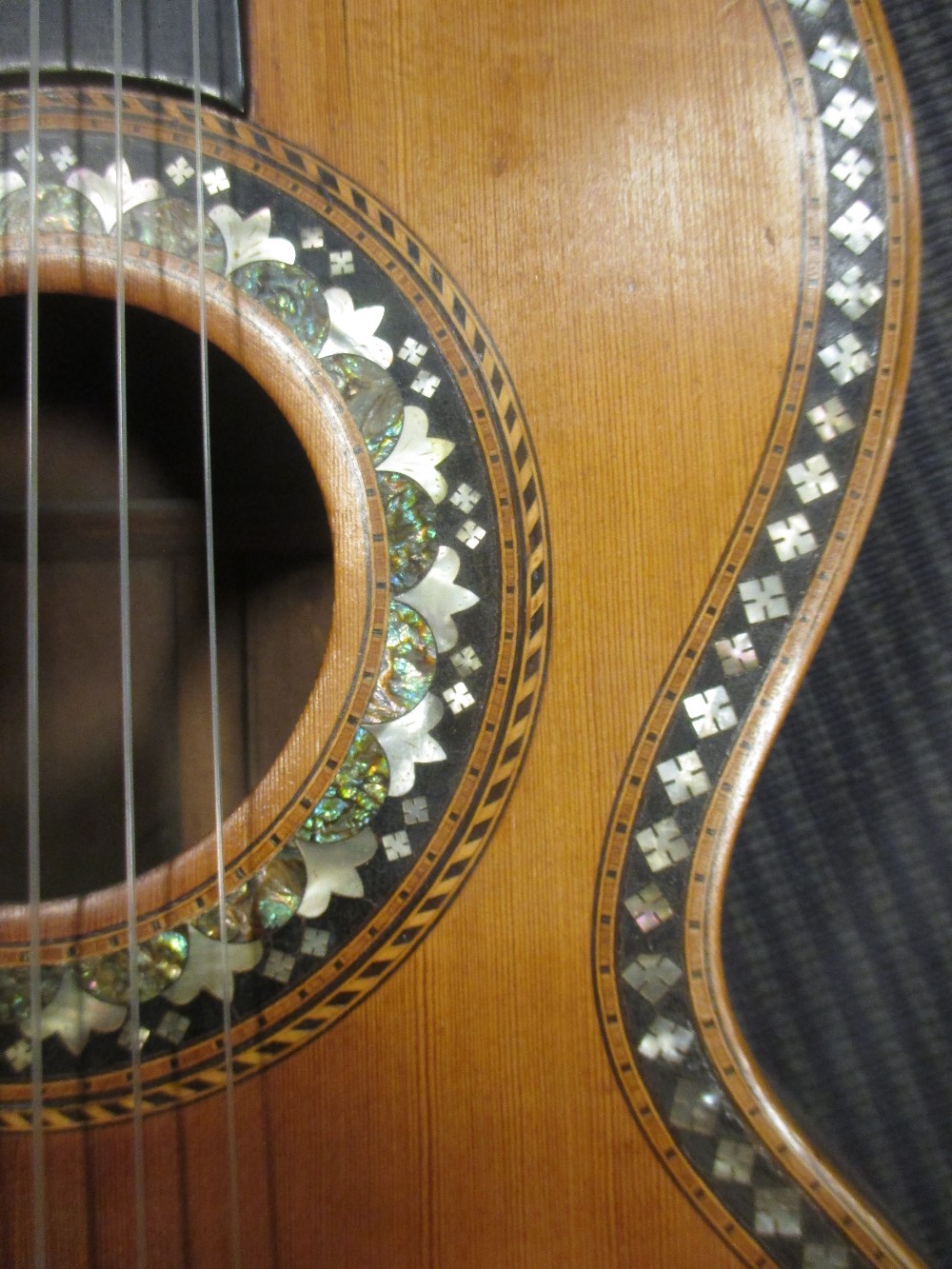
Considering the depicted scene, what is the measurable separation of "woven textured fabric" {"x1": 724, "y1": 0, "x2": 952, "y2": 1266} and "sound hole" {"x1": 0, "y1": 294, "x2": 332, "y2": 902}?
412 mm

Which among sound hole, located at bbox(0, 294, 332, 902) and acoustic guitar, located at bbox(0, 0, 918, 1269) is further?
sound hole, located at bbox(0, 294, 332, 902)

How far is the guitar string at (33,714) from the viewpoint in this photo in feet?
1.61

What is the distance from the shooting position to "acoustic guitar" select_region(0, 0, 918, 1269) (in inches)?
21.0

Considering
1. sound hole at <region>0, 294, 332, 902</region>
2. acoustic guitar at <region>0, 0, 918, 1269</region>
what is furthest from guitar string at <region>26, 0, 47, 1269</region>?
sound hole at <region>0, 294, 332, 902</region>

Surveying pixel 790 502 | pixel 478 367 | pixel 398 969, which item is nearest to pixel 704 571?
pixel 790 502

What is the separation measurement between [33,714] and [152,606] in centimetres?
33

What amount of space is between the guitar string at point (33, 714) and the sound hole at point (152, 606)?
269mm

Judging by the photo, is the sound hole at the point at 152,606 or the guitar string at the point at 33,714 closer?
the guitar string at the point at 33,714

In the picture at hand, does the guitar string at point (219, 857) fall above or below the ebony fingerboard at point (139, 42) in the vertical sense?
below

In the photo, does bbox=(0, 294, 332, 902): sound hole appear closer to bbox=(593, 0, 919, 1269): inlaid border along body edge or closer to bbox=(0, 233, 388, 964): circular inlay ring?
bbox=(0, 233, 388, 964): circular inlay ring

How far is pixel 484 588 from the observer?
552 millimetres

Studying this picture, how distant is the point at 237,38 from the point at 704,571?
0.37m

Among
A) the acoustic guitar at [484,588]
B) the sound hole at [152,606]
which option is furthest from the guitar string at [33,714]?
the sound hole at [152,606]

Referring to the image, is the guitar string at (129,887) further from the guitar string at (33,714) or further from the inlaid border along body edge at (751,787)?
the inlaid border along body edge at (751,787)
